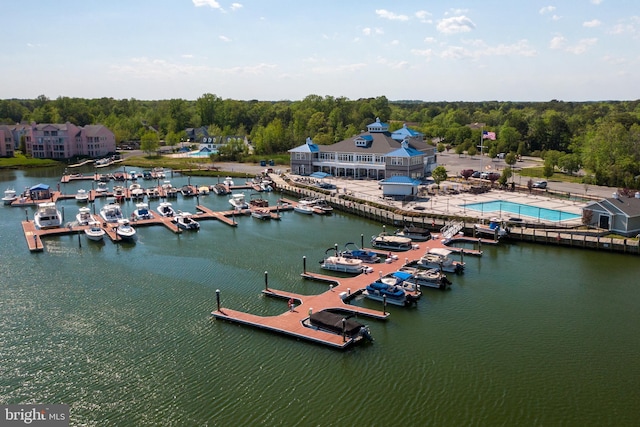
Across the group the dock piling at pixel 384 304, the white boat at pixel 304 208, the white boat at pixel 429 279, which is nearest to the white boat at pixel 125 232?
the white boat at pixel 304 208

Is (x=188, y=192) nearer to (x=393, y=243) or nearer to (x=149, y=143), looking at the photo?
(x=393, y=243)

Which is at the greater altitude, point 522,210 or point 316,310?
point 522,210

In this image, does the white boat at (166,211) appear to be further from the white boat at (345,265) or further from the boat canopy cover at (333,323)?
the boat canopy cover at (333,323)

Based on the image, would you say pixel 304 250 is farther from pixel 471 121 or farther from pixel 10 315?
pixel 471 121

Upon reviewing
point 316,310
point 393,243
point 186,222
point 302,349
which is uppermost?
point 186,222

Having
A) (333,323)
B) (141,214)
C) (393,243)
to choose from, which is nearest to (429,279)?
(393,243)

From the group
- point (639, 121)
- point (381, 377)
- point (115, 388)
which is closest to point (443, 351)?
point (381, 377)
